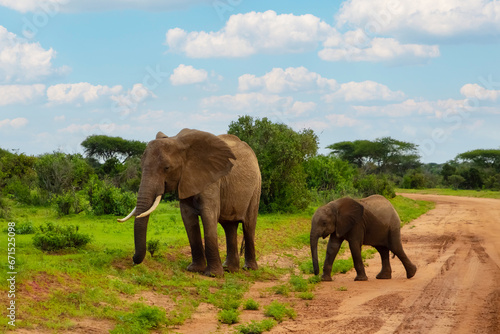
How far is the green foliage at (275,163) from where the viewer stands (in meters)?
24.2

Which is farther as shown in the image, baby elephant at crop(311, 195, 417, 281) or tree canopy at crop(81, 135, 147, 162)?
tree canopy at crop(81, 135, 147, 162)

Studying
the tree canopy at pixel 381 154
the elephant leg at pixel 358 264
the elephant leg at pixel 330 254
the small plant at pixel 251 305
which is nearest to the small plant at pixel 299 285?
the elephant leg at pixel 330 254

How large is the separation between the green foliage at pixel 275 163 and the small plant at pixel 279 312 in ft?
46.1

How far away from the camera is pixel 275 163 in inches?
968

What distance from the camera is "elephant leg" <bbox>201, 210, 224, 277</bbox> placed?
12.1m

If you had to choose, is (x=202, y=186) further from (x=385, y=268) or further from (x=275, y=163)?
(x=275, y=163)

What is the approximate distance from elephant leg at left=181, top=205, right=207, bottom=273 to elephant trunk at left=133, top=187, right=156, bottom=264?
62.7 inches

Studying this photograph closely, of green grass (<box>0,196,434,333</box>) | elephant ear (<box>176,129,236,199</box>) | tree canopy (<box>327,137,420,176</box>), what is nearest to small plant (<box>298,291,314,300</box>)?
green grass (<box>0,196,434,333</box>)

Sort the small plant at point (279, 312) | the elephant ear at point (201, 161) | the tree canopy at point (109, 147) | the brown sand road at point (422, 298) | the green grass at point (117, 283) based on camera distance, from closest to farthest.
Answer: the green grass at point (117, 283) < the brown sand road at point (422, 298) < the small plant at point (279, 312) < the elephant ear at point (201, 161) < the tree canopy at point (109, 147)

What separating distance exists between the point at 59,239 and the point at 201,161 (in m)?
3.15

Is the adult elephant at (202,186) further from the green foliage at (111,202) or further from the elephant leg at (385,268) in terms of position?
the green foliage at (111,202)

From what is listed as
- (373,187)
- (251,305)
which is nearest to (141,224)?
(251,305)

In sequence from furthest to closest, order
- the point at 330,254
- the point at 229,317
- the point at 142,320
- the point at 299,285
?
the point at 330,254
the point at 299,285
the point at 229,317
the point at 142,320

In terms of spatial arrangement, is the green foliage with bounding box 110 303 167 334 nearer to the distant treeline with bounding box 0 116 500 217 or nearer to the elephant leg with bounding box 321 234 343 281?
the elephant leg with bounding box 321 234 343 281
